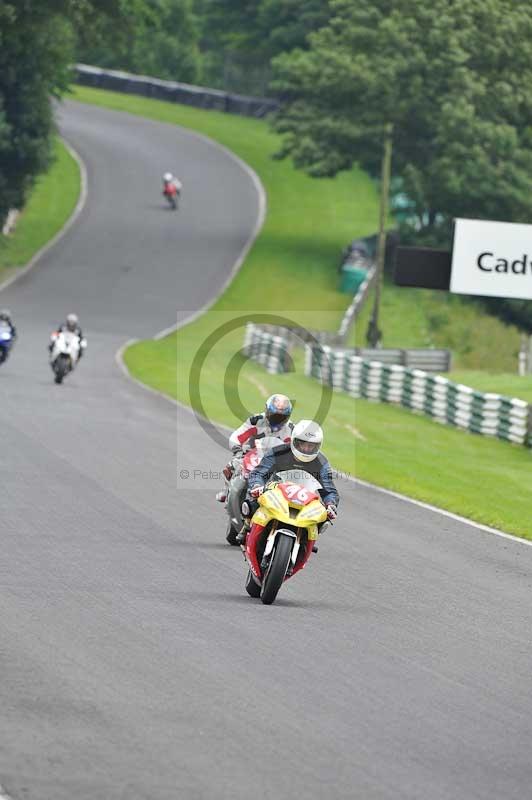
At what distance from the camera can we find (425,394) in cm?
3806

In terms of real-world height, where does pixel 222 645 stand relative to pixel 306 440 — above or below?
below

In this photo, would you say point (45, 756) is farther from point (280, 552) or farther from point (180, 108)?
point (180, 108)

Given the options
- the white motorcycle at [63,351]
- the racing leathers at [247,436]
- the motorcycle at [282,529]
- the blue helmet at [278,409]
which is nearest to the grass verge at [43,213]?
the white motorcycle at [63,351]

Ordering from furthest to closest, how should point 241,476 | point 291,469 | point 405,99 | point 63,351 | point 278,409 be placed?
point 405,99 → point 63,351 → point 241,476 → point 278,409 → point 291,469

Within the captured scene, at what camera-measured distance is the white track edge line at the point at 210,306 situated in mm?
20734

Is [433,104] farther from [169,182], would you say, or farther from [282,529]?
[282,529]

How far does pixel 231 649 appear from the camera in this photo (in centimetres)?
1116

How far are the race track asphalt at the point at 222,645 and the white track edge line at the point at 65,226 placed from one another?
34.9 metres

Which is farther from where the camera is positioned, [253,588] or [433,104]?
[433,104]

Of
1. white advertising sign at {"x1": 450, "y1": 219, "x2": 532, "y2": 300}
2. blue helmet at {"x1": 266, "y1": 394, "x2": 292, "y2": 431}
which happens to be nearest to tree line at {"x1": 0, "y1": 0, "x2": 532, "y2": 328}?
white advertising sign at {"x1": 450, "y1": 219, "x2": 532, "y2": 300}

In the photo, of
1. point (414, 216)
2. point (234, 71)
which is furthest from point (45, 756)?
point (234, 71)

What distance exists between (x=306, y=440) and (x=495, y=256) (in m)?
16.7

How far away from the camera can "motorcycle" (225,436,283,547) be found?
51.1ft

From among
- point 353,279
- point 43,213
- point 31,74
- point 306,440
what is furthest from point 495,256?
point 43,213
